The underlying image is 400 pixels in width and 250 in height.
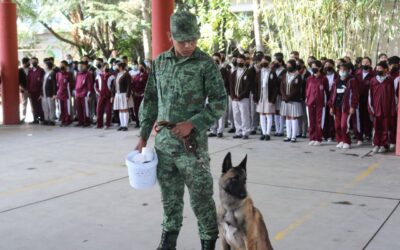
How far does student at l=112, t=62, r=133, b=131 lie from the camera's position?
43.4ft

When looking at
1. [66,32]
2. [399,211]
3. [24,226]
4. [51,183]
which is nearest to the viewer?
[24,226]

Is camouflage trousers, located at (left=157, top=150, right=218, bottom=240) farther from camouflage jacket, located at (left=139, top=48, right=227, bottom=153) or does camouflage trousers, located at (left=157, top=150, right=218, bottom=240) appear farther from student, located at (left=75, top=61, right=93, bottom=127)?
student, located at (left=75, top=61, right=93, bottom=127)

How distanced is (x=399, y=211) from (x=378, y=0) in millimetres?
10108

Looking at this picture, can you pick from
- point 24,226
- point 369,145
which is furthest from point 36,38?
point 24,226

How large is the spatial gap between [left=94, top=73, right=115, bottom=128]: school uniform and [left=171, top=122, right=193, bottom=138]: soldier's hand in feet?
32.3

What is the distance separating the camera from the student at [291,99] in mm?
11266

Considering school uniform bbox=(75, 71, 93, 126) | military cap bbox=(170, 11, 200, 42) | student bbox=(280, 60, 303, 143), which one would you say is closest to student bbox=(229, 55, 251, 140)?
student bbox=(280, 60, 303, 143)

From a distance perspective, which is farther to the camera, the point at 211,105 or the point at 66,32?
the point at 66,32

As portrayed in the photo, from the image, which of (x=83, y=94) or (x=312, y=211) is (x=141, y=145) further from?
(x=83, y=94)

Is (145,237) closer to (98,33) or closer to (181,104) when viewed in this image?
(181,104)

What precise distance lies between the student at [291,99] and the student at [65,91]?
19.6ft

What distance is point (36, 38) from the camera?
30.5m

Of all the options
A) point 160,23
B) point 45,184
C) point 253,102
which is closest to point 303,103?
point 253,102

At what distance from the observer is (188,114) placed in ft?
13.5
